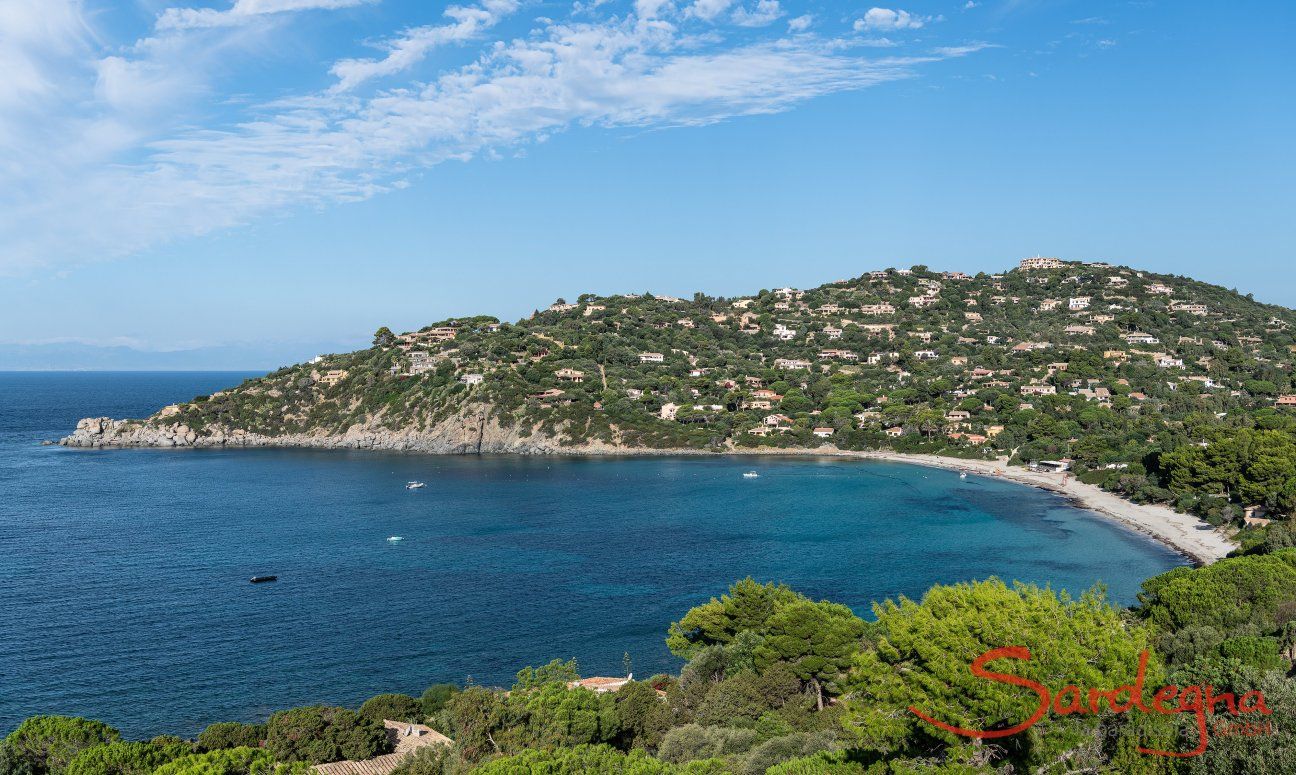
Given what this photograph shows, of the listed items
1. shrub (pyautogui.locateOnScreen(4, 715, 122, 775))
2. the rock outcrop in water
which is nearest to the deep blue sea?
shrub (pyautogui.locateOnScreen(4, 715, 122, 775))

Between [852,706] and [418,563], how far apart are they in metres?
35.0

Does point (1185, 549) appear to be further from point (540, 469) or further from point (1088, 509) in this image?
point (540, 469)

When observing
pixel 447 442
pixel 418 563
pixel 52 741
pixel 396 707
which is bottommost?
pixel 396 707

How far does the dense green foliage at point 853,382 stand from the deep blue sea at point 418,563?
43.3ft

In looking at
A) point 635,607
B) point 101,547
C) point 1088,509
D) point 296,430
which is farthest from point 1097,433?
point 296,430

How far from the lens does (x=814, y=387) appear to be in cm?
10500

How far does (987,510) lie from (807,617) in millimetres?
41114

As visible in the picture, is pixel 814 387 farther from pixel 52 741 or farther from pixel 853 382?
pixel 52 741

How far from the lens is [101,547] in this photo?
1849 inches

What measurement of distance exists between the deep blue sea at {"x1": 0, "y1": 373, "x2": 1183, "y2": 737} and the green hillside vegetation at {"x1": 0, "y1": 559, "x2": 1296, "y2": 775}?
694 centimetres

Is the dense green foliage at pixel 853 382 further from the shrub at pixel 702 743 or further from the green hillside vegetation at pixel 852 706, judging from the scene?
the shrub at pixel 702 743

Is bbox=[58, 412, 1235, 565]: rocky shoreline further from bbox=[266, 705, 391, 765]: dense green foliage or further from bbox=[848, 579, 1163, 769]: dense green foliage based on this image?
bbox=[266, 705, 391, 765]: dense green foliage

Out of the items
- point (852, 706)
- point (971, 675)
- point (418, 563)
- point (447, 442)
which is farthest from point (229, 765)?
point (447, 442)

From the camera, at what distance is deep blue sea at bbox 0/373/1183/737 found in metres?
29.5
